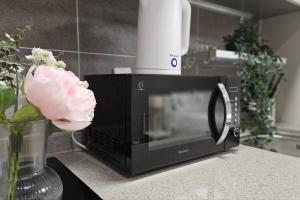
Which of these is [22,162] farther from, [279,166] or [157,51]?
[279,166]

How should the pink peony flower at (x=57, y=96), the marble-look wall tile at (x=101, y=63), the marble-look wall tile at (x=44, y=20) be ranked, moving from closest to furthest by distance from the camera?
the pink peony flower at (x=57, y=96) < the marble-look wall tile at (x=44, y=20) < the marble-look wall tile at (x=101, y=63)

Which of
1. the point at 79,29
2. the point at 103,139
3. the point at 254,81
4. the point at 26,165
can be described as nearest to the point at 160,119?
the point at 103,139

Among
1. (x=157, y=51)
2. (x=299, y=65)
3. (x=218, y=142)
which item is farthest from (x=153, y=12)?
(x=299, y=65)

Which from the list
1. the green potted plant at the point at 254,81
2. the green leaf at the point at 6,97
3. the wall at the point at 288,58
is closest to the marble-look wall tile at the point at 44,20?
the green leaf at the point at 6,97

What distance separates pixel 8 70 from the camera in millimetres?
421

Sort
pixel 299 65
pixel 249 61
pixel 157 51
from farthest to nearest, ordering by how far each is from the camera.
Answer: pixel 299 65 < pixel 249 61 < pixel 157 51

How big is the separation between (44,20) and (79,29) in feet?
0.39

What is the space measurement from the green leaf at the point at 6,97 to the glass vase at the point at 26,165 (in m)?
0.04

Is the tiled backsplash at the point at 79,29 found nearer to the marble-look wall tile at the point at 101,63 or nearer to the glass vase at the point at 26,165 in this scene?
the marble-look wall tile at the point at 101,63

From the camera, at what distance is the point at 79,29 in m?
0.83

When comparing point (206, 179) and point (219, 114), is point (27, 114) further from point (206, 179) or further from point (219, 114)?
point (219, 114)

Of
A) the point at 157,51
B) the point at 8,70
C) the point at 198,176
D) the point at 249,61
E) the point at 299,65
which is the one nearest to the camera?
the point at 8,70

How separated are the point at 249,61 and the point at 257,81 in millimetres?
121

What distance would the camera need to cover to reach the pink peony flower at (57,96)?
0.33 metres
